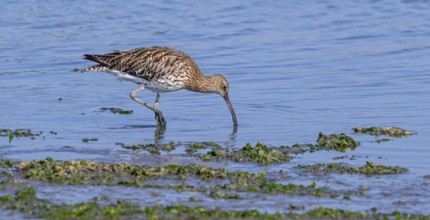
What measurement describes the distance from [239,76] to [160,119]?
489 centimetres

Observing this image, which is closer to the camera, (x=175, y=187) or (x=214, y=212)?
(x=214, y=212)

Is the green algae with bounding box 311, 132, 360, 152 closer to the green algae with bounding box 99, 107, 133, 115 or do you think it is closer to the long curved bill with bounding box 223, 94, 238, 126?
the long curved bill with bounding box 223, 94, 238, 126

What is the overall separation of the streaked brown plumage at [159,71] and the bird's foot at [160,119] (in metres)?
1.19

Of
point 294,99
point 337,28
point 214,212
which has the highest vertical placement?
point 337,28

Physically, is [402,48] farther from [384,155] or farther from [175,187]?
[175,187]

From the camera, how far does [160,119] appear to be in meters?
16.2

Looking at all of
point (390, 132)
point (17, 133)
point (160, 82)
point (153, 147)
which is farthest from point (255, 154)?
point (160, 82)

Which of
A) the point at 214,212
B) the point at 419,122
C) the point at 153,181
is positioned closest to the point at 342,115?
the point at 419,122

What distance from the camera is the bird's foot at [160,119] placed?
16.0m

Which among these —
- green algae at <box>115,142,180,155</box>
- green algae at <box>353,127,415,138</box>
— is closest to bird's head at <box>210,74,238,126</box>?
green algae at <box>353,127,415,138</box>

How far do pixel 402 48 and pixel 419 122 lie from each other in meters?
8.18

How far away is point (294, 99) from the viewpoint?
18.0m

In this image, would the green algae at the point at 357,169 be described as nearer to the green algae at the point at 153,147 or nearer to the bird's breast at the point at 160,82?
the green algae at the point at 153,147

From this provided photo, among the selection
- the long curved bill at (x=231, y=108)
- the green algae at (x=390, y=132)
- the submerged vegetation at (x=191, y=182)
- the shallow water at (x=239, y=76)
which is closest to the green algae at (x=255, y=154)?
the submerged vegetation at (x=191, y=182)
